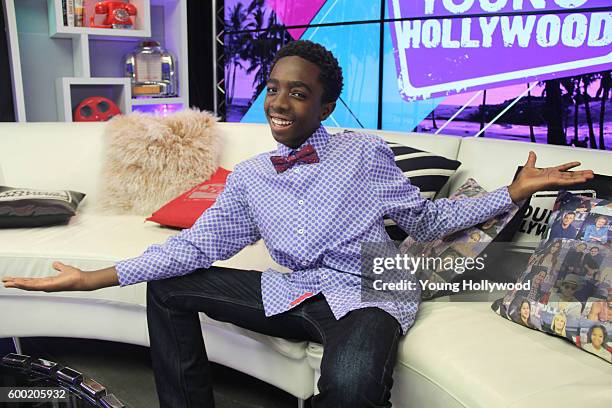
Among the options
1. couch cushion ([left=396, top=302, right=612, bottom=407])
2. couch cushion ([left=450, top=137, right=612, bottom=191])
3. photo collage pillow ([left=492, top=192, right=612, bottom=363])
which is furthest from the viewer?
couch cushion ([left=450, top=137, right=612, bottom=191])

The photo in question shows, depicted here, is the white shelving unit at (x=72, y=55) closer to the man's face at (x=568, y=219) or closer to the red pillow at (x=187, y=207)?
the red pillow at (x=187, y=207)

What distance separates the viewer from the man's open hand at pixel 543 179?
138cm

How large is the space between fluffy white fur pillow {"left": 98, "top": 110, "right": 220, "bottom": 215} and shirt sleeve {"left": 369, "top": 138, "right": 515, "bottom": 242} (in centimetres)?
104

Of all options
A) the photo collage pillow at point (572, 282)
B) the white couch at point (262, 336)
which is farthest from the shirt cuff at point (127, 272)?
the photo collage pillow at point (572, 282)

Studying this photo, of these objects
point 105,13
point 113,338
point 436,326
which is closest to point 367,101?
point 105,13

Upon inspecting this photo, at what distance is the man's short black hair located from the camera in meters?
1.43

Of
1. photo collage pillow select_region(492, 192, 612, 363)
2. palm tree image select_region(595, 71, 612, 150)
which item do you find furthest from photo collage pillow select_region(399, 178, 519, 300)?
palm tree image select_region(595, 71, 612, 150)

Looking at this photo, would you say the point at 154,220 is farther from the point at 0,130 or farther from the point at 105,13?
the point at 105,13

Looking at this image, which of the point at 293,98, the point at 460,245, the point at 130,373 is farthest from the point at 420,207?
the point at 130,373

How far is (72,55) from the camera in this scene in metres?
3.61

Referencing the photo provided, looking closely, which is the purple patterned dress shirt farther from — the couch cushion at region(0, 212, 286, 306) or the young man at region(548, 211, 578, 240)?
the couch cushion at region(0, 212, 286, 306)

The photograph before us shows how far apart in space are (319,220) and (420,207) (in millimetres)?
246

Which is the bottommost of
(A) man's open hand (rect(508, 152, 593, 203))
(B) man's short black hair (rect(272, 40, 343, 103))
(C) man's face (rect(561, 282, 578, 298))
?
(C) man's face (rect(561, 282, 578, 298))

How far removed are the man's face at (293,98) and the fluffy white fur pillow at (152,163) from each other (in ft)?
3.10
